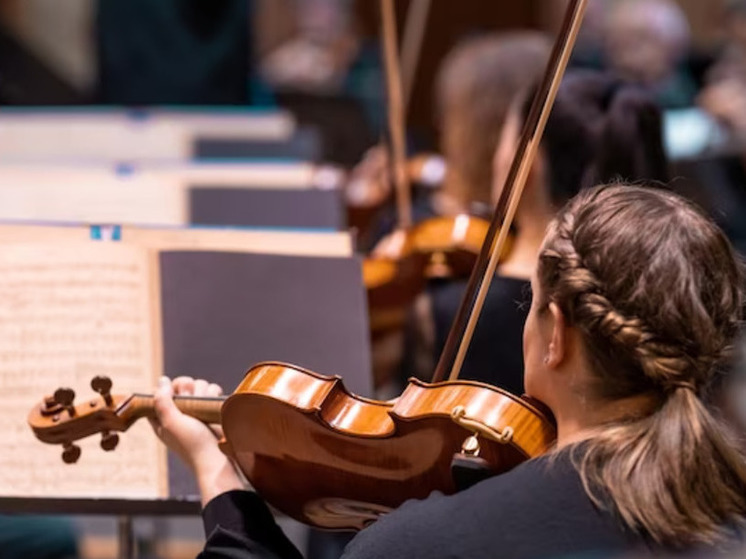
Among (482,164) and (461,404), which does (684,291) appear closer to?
(461,404)

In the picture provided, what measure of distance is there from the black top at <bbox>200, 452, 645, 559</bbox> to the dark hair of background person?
3.26 feet

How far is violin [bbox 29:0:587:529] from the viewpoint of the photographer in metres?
1.56

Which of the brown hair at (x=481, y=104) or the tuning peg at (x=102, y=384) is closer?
the tuning peg at (x=102, y=384)

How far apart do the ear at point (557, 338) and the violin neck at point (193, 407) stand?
477mm

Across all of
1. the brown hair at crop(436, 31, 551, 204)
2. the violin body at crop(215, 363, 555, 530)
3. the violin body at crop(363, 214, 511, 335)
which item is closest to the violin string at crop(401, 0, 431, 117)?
the brown hair at crop(436, 31, 551, 204)

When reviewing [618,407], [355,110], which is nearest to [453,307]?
[618,407]

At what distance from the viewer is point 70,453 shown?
1.93 metres

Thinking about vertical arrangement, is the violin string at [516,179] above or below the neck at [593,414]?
above

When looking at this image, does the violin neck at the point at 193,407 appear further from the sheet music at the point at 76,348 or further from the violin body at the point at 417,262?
the violin body at the point at 417,262

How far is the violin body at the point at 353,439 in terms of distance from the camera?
1556 millimetres

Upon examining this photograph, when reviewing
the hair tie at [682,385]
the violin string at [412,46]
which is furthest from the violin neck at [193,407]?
the violin string at [412,46]

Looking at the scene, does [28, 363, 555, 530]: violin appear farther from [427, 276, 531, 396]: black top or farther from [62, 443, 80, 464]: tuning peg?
[427, 276, 531, 396]: black top

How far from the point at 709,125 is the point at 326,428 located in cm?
367

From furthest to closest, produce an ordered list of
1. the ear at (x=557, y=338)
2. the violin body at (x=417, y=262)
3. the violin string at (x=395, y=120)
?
the violin string at (x=395, y=120) < the violin body at (x=417, y=262) < the ear at (x=557, y=338)
